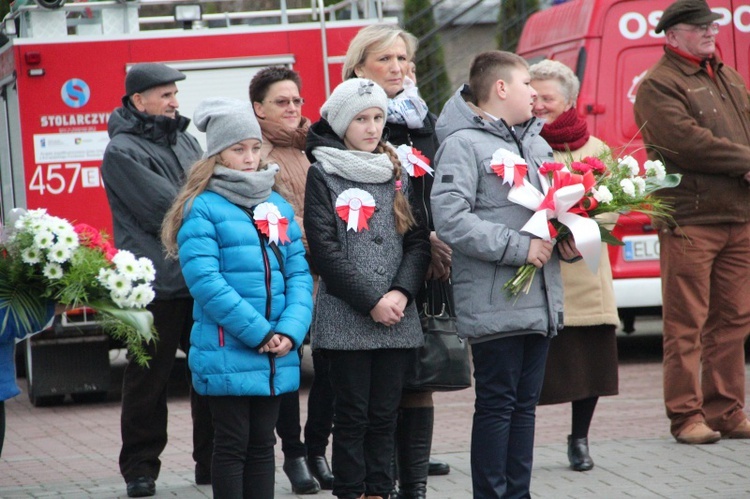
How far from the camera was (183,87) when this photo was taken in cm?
948

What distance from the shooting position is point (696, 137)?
663 cm

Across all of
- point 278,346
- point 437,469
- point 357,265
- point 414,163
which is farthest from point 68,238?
point 437,469

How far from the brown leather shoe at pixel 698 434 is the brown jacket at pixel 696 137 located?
1.09 m

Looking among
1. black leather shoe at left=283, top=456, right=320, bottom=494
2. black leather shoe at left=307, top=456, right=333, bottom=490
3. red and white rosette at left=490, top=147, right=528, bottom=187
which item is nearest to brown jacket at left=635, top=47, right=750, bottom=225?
red and white rosette at left=490, top=147, right=528, bottom=187

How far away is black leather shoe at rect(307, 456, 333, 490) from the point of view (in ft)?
20.3

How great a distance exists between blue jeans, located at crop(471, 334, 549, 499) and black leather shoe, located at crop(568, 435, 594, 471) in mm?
1122

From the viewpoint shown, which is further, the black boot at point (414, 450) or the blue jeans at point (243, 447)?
the black boot at point (414, 450)

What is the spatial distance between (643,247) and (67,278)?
6153 millimetres

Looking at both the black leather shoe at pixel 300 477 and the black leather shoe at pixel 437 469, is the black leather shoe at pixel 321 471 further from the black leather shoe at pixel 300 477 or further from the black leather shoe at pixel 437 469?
the black leather shoe at pixel 437 469

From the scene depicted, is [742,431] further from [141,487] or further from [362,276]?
[141,487]

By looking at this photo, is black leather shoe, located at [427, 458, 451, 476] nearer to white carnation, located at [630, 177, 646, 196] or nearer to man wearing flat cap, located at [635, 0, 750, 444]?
man wearing flat cap, located at [635, 0, 750, 444]

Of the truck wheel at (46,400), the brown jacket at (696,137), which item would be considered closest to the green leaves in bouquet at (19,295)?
the brown jacket at (696,137)

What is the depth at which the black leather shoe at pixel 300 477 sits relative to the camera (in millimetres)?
6066

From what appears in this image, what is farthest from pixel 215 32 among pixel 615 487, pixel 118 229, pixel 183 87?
pixel 615 487
